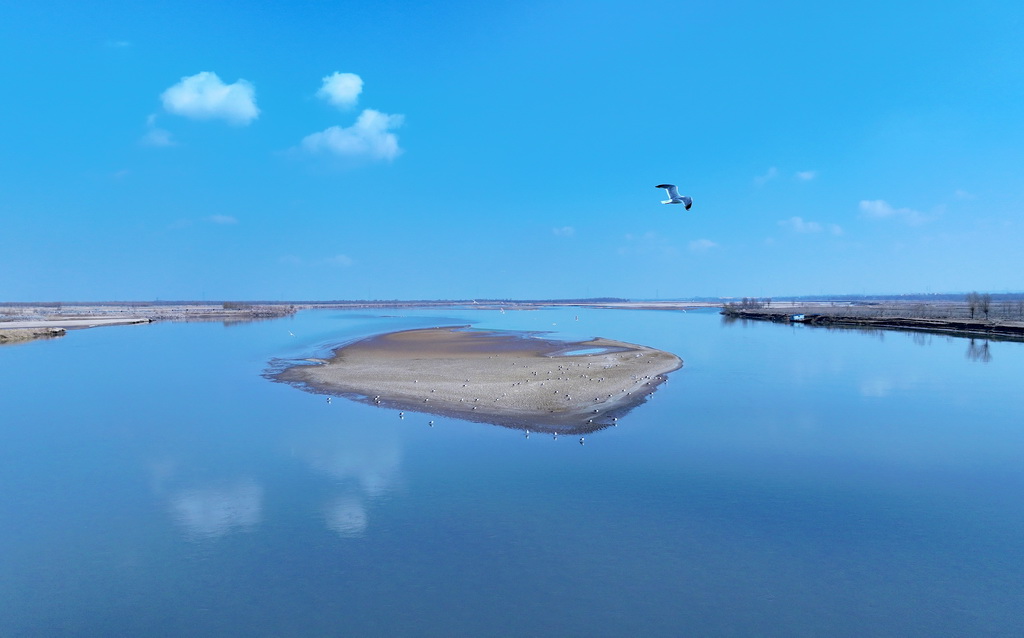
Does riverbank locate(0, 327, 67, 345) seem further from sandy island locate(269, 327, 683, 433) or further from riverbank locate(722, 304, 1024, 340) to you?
riverbank locate(722, 304, 1024, 340)

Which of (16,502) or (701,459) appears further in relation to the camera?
(701,459)

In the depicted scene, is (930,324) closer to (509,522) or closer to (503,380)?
(503,380)

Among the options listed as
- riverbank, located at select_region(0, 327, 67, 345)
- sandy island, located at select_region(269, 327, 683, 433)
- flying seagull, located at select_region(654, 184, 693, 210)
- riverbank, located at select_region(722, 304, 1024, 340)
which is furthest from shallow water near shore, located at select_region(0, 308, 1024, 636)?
riverbank, located at select_region(722, 304, 1024, 340)

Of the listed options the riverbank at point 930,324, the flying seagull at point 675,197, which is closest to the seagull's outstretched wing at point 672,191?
the flying seagull at point 675,197

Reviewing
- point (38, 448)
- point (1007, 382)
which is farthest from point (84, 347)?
point (1007, 382)

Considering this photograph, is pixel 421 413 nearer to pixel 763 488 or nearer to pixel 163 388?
pixel 763 488

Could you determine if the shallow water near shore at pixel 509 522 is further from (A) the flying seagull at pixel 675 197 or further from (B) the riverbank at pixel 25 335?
(B) the riverbank at pixel 25 335
